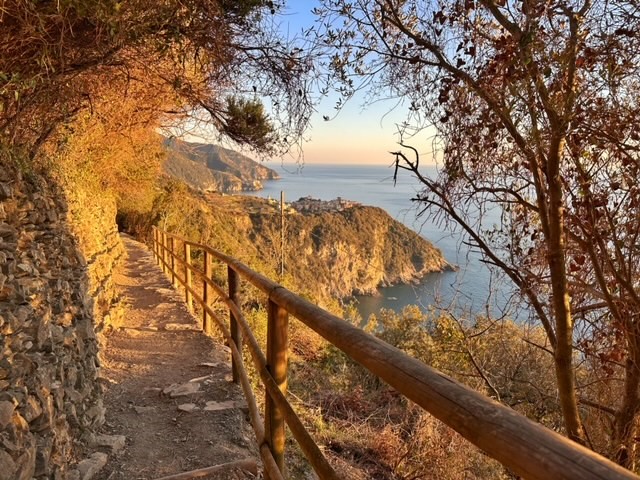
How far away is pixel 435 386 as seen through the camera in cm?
86

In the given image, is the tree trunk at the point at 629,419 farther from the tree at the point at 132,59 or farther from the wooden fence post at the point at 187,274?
the wooden fence post at the point at 187,274

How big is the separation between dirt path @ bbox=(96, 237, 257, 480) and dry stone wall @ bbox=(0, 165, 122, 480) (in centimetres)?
26

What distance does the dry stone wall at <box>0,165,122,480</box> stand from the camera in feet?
6.57

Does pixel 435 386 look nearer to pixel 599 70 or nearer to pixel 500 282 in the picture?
pixel 599 70

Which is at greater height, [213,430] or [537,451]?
[537,451]

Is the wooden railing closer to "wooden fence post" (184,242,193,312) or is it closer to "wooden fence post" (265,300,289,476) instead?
"wooden fence post" (265,300,289,476)

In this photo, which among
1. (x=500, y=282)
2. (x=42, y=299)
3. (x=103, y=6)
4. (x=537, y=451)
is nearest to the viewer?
(x=537, y=451)

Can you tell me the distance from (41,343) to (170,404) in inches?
54.5

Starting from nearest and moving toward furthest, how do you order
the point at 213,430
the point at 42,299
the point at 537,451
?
the point at 537,451 < the point at 42,299 < the point at 213,430

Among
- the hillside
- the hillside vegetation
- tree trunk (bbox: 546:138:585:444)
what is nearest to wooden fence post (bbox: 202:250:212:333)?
tree trunk (bbox: 546:138:585:444)

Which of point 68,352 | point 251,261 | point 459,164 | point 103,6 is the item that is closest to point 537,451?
point 103,6

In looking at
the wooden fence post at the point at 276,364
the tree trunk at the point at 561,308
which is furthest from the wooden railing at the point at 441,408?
the tree trunk at the point at 561,308

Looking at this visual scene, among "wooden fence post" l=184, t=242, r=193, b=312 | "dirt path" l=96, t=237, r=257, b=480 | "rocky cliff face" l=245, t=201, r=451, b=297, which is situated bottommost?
"rocky cliff face" l=245, t=201, r=451, b=297

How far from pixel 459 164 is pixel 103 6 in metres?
2.62
